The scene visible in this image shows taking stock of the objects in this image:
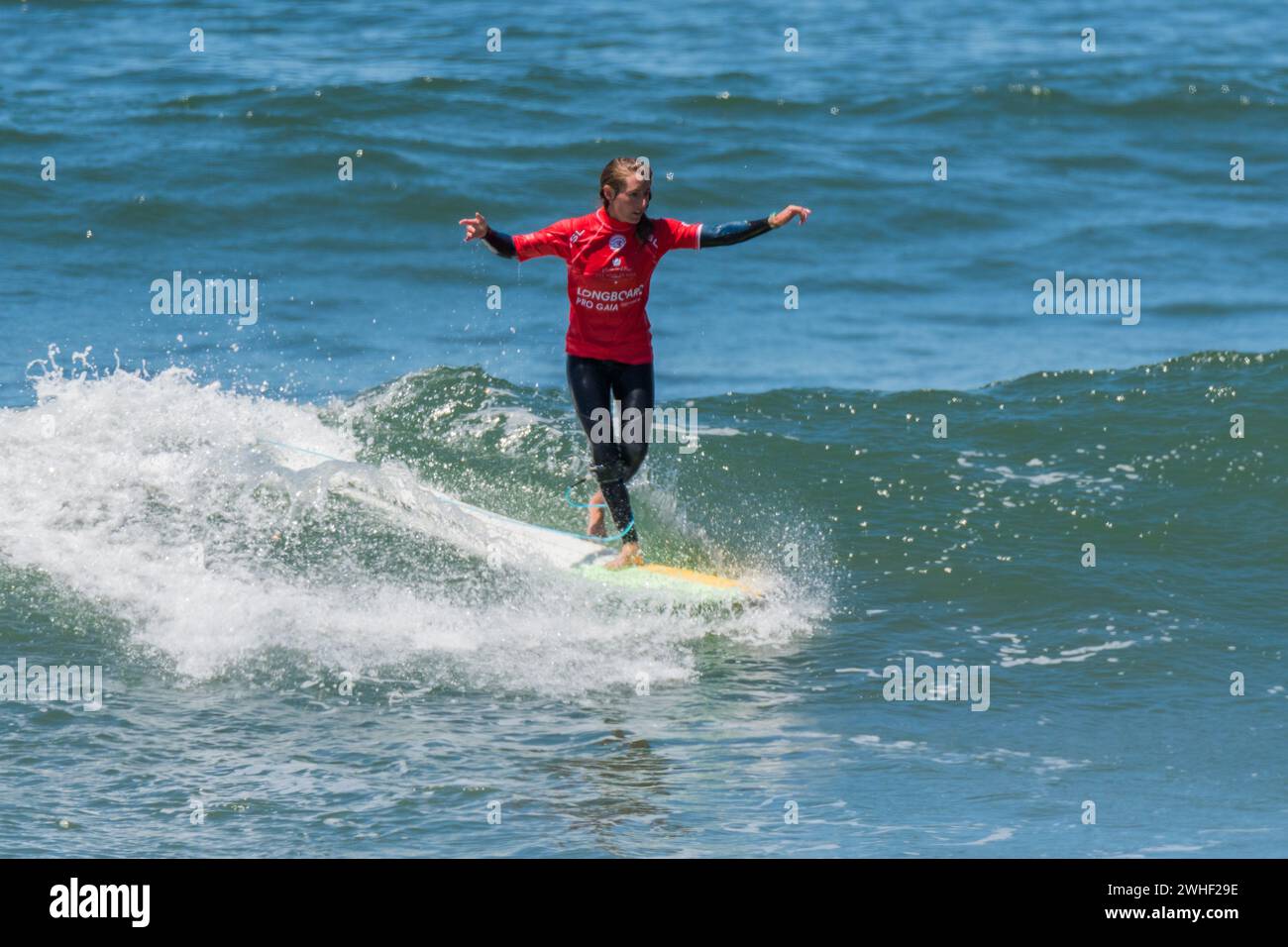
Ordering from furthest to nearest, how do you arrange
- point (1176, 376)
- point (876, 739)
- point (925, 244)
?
1. point (925, 244)
2. point (1176, 376)
3. point (876, 739)

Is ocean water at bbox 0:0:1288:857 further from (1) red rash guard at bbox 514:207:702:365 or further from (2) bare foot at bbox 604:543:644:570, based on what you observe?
(1) red rash guard at bbox 514:207:702:365

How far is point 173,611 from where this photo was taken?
8758mm

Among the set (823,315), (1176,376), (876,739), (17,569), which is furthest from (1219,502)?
(17,569)

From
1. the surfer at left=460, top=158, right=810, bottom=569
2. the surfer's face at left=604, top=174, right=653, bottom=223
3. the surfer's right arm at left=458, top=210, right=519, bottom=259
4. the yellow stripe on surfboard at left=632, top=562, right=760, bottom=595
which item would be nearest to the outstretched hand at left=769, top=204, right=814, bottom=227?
the surfer at left=460, top=158, right=810, bottom=569

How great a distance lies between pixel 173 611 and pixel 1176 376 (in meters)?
8.47

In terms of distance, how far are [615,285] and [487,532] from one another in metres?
1.99

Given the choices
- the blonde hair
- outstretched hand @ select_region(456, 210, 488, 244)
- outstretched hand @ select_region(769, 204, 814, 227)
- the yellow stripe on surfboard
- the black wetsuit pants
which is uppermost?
the blonde hair

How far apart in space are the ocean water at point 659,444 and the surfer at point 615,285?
76 centimetres

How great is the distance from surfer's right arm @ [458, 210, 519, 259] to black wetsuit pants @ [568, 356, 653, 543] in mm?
787

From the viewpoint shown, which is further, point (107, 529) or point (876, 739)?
point (107, 529)

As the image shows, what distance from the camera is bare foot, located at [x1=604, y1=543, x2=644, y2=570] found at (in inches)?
367

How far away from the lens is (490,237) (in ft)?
27.9

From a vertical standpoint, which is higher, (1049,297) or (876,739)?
(1049,297)

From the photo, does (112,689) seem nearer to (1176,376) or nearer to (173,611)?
(173,611)
